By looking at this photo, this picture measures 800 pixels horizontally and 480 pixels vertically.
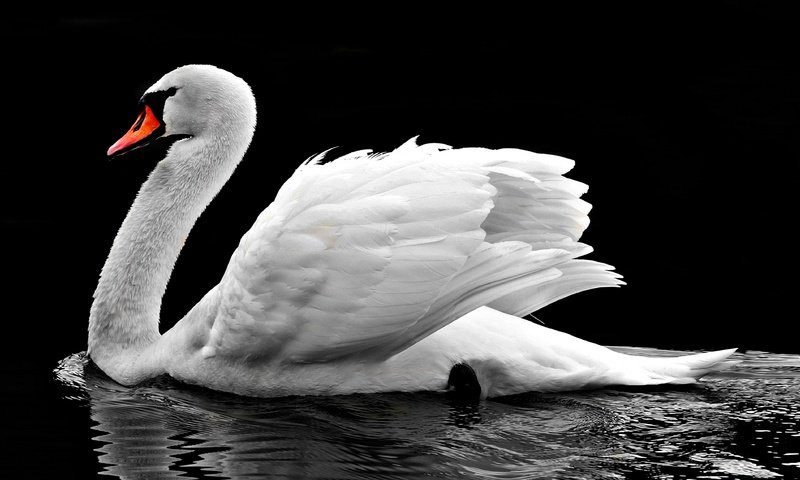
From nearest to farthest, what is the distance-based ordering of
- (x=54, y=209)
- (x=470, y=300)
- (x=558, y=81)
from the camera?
1. (x=470, y=300)
2. (x=54, y=209)
3. (x=558, y=81)

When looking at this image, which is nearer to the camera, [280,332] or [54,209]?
[280,332]

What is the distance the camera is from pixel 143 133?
9.16 metres

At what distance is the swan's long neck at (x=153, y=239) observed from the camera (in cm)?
889

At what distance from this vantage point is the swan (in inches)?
311

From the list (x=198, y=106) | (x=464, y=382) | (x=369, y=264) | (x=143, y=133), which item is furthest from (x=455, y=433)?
(x=143, y=133)

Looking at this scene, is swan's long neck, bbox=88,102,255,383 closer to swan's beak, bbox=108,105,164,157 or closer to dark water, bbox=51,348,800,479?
swan's beak, bbox=108,105,164,157

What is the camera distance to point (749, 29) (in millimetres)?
15703

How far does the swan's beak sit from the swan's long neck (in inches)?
6.0

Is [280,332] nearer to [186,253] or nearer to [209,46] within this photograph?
[186,253]

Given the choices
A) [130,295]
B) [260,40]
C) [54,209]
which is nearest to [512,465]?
[130,295]

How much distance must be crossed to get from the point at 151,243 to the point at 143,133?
67 cm

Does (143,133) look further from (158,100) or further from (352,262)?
(352,262)

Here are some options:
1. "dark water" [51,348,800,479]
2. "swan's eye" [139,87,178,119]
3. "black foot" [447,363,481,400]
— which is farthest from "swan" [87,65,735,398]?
"swan's eye" [139,87,178,119]

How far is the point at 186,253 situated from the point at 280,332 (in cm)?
351
